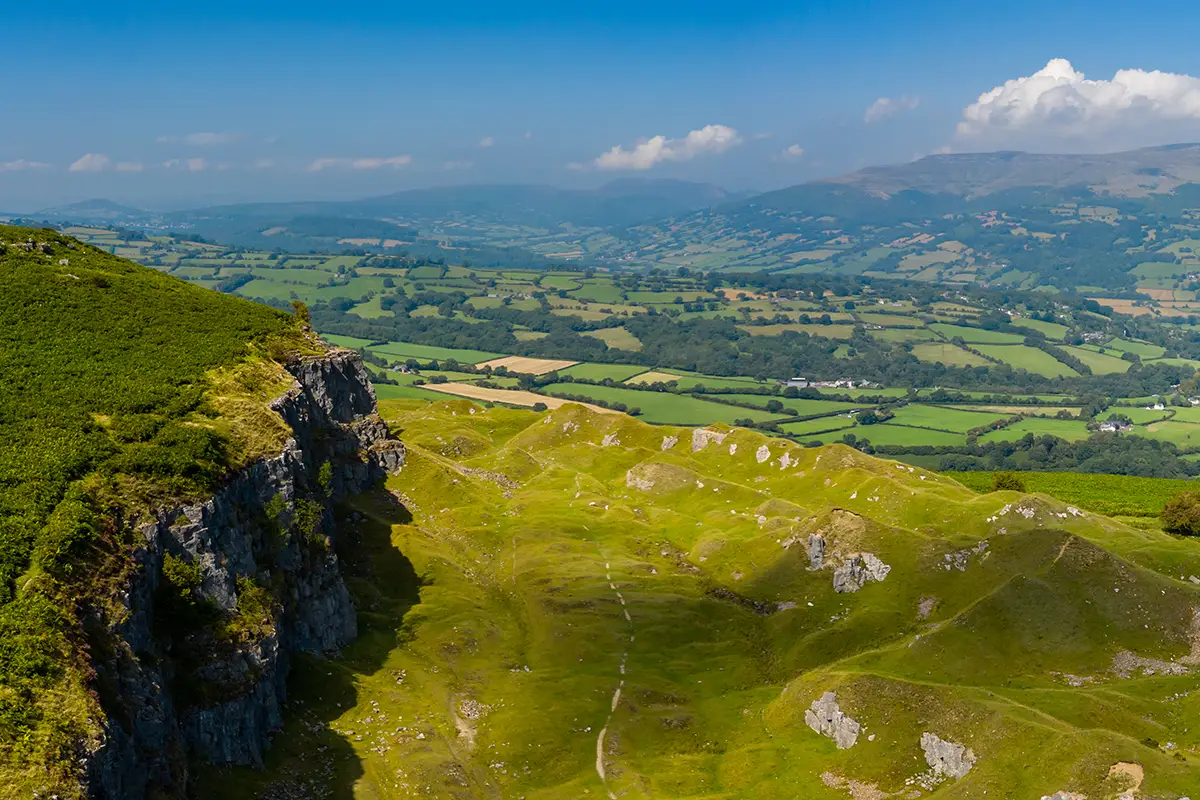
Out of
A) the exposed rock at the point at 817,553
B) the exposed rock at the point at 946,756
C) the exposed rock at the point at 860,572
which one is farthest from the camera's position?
the exposed rock at the point at 817,553

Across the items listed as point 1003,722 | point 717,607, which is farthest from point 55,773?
point 717,607

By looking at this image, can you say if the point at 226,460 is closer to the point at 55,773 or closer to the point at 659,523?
the point at 55,773

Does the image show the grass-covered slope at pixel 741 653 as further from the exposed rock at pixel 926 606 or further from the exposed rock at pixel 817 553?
the exposed rock at pixel 817 553

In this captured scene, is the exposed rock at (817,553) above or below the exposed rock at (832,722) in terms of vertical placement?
above

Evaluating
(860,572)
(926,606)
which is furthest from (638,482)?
(926,606)

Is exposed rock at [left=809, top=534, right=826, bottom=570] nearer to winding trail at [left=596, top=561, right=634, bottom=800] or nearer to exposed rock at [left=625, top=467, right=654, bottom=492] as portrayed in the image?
winding trail at [left=596, top=561, right=634, bottom=800]

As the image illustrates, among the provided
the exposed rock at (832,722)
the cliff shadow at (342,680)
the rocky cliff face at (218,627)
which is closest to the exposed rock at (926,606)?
the exposed rock at (832,722)

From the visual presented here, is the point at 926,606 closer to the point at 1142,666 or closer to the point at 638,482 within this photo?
the point at 1142,666
